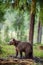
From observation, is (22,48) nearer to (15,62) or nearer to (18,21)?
(15,62)

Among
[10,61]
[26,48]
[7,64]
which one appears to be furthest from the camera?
[26,48]

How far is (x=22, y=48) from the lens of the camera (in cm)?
1440

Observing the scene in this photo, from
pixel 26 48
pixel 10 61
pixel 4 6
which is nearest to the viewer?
pixel 10 61

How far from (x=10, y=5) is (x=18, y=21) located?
1696 cm

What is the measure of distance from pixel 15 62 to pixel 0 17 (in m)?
13.8

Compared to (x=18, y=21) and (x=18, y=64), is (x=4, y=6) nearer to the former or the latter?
(x=18, y=64)

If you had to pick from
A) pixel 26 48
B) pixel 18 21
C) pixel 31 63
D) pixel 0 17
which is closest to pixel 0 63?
pixel 31 63

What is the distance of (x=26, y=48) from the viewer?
561 inches

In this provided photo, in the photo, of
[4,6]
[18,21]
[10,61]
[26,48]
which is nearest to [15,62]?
[10,61]

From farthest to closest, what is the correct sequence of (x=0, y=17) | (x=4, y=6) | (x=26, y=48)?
(x=0, y=17) < (x=4, y=6) < (x=26, y=48)

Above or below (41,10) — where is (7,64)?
below

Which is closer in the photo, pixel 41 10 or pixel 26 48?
pixel 26 48

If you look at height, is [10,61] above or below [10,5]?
below

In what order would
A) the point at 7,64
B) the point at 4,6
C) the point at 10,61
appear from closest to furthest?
the point at 7,64, the point at 10,61, the point at 4,6
